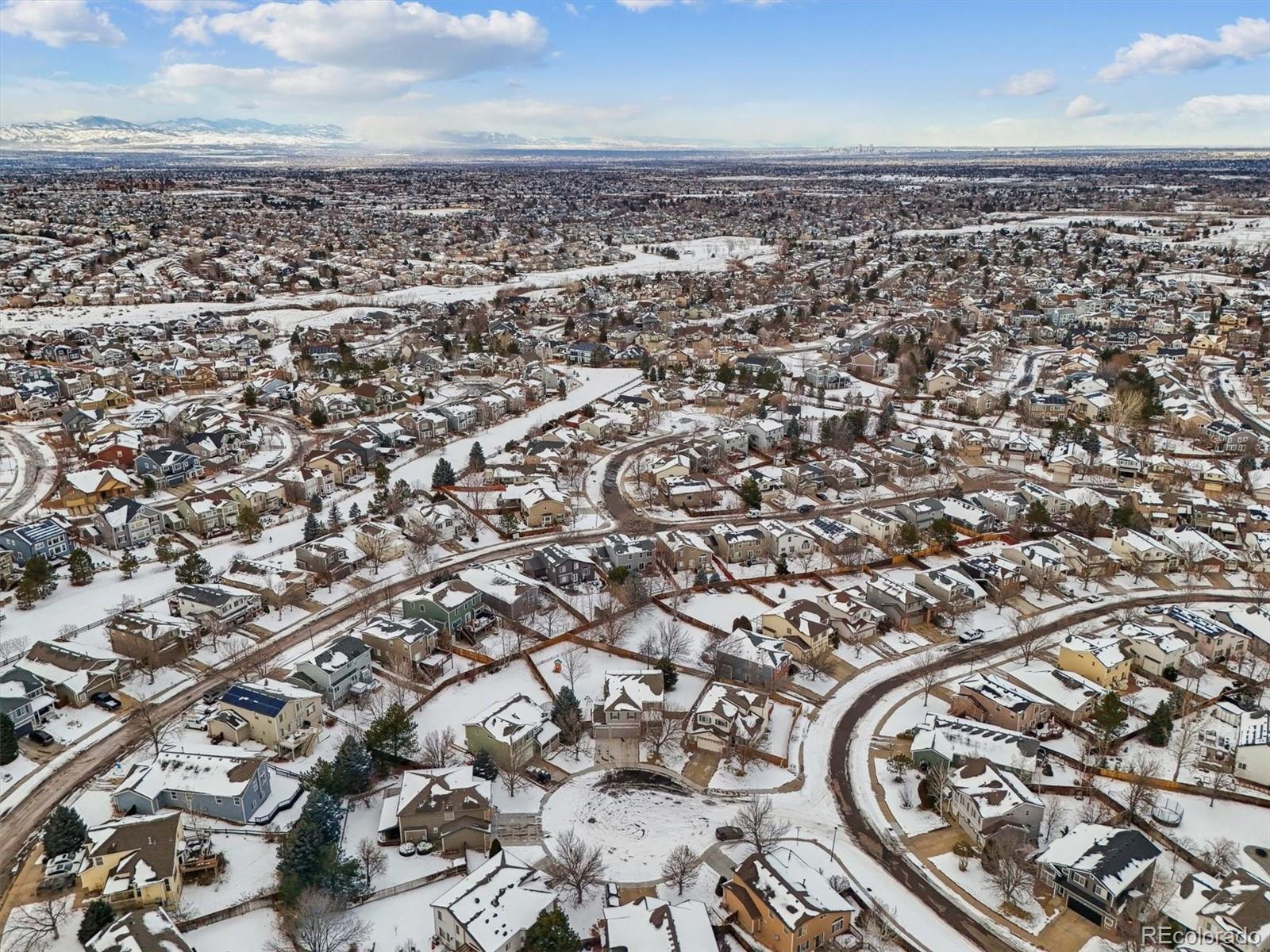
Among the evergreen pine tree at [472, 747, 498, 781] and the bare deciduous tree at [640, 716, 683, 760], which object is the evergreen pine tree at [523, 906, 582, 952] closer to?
the evergreen pine tree at [472, 747, 498, 781]

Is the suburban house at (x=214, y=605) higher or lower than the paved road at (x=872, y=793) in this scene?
higher

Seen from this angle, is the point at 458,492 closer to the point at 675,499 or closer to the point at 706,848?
the point at 675,499

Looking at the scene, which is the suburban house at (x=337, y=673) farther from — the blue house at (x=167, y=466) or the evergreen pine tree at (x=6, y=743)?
the blue house at (x=167, y=466)

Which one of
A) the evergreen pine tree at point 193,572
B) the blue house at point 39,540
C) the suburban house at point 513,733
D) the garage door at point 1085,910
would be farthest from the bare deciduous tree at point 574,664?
the blue house at point 39,540

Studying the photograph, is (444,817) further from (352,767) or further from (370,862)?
(352,767)

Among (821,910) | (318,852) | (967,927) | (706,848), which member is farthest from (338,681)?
(967,927)

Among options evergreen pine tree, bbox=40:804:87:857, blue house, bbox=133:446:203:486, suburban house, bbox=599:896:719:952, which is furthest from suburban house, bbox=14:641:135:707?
suburban house, bbox=599:896:719:952

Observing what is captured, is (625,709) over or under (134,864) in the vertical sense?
under

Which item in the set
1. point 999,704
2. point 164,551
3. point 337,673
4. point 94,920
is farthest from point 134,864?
point 999,704
